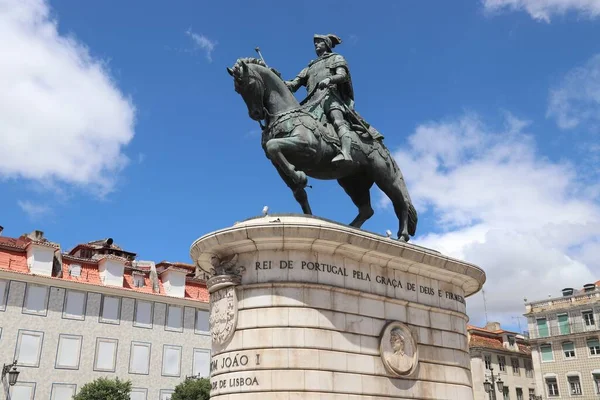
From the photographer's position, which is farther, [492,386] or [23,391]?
[23,391]

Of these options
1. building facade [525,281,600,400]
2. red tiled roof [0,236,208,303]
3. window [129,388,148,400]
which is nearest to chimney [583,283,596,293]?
building facade [525,281,600,400]

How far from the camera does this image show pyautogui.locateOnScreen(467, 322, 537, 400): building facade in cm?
6159

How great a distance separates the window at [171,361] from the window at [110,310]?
439 cm

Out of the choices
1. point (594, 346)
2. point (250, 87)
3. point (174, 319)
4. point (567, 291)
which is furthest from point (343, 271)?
point (567, 291)

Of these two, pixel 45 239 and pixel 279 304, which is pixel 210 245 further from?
pixel 45 239

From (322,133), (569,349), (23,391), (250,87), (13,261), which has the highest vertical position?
(13,261)

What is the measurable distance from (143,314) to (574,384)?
128 feet

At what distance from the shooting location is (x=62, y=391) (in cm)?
4284

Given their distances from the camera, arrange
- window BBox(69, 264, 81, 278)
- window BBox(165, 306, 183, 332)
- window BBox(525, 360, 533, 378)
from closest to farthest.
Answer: window BBox(69, 264, 81, 278) < window BBox(165, 306, 183, 332) < window BBox(525, 360, 533, 378)

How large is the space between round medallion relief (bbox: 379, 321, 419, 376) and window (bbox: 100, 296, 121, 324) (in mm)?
37334

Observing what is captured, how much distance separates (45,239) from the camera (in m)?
52.0

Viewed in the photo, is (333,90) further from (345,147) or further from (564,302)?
(564,302)

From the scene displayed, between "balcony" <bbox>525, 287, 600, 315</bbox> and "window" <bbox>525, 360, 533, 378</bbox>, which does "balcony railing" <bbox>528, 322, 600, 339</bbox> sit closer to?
"balcony" <bbox>525, 287, 600, 315</bbox>

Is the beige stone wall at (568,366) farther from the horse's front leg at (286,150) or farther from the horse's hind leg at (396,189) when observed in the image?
the horse's front leg at (286,150)
